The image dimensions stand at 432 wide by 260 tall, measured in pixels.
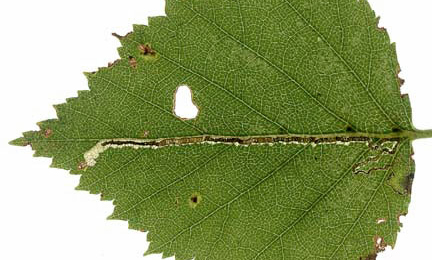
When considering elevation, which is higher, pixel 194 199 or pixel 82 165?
pixel 194 199

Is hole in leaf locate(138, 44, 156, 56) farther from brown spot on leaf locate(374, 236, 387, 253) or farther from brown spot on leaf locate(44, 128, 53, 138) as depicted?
brown spot on leaf locate(374, 236, 387, 253)

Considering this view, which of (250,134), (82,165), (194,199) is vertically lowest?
(82,165)

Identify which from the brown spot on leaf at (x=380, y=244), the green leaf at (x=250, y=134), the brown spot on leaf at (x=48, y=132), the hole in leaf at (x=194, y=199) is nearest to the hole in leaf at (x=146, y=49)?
the green leaf at (x=250, y=134)

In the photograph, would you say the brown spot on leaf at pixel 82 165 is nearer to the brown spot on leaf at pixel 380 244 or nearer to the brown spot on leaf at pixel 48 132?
the brown spot on leaf at pixel 48 132

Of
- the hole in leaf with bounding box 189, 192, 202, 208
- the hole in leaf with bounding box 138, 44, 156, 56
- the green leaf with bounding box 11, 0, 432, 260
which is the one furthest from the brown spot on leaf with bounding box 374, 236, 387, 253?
the hole in leaf with bounding box 138, 44, 156, 56

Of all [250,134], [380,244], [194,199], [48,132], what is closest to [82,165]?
[48,132]

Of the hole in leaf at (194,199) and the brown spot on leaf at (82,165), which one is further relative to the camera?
the hole in leaf at (194,199)

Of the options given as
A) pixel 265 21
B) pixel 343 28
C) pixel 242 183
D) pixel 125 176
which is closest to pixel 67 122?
pixel 125 176

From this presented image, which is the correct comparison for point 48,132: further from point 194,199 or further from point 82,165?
point 194,199

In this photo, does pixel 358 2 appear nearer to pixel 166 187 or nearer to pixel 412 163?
pixel 412 163
